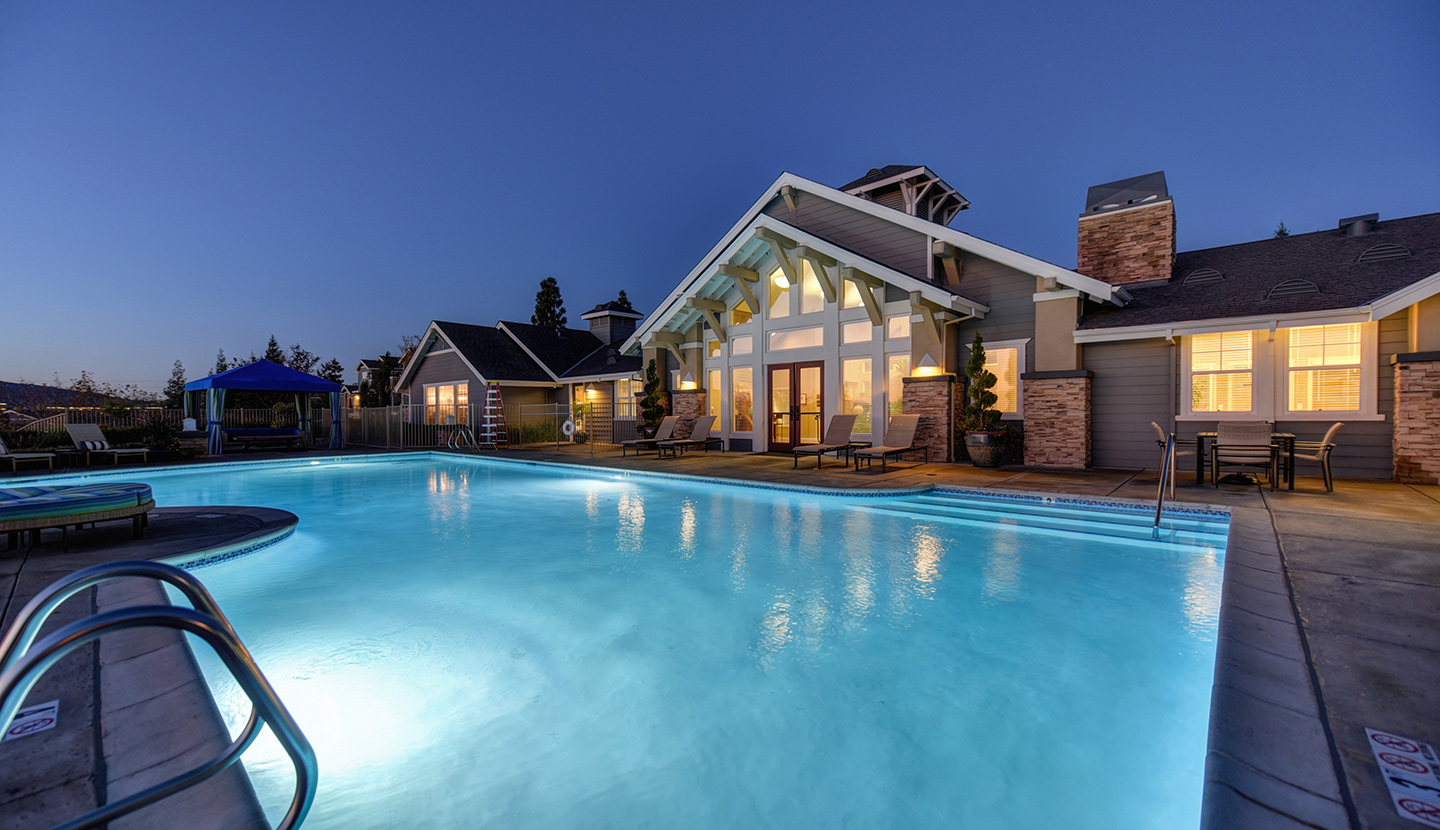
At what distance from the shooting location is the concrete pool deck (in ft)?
5.98

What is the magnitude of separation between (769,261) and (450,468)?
996 centimetres

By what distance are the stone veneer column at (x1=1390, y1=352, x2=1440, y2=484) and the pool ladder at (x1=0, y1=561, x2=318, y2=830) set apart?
13228mm

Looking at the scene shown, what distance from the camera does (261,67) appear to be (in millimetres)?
23625

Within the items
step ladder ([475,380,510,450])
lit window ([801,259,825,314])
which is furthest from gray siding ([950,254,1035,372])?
step ladder ([475,380,510,450])

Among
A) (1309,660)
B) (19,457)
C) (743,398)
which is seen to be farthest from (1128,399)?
(19,457)

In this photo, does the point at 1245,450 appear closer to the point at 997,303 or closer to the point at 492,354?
the point at 997,303

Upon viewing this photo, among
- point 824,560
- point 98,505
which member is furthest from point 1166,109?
point 98,505

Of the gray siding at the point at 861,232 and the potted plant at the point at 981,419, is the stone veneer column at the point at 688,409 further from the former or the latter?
the potted plant at the point at 981,419

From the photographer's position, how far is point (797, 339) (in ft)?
49.1

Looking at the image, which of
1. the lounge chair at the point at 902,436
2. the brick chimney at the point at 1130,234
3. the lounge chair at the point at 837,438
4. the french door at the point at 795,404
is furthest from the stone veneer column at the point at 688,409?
the brick chimney at the point at 1130,234

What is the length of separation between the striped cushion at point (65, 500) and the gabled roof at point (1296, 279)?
45.5 feet

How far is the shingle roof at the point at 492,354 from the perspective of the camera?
2238cm

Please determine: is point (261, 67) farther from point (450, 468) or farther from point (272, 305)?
point (272, 305)

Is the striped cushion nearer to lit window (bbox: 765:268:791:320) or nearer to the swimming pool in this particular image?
the swimming pool
